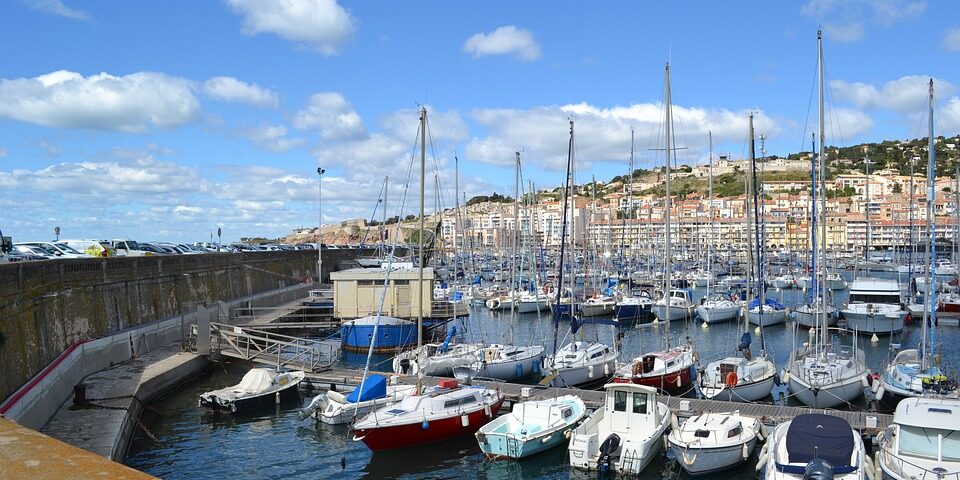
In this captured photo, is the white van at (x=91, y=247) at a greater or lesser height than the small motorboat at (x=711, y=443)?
greater

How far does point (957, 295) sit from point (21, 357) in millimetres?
57953

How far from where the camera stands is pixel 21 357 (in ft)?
63.4

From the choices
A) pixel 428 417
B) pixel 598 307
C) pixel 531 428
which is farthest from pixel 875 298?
pixel 428 417

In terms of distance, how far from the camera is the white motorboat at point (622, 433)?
18.3 m

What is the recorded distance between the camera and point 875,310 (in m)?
43.5

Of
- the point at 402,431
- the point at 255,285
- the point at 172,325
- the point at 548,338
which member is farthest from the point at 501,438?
the point at 255,285

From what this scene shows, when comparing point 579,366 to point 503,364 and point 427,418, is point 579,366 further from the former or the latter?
point 427,418

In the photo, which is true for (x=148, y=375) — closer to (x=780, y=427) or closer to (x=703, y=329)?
(x=780, y=427)

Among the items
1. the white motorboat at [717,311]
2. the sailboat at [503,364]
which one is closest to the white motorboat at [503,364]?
the sailboat at [503,364]

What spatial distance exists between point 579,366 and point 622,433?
28.3 feet

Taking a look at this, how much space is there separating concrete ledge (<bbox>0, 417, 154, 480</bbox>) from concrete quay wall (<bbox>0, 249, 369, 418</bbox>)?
450 inches

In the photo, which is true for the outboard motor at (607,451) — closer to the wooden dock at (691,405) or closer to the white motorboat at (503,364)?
the wooden dock at (691,405)

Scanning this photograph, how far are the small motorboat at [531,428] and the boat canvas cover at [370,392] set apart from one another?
13.7ft

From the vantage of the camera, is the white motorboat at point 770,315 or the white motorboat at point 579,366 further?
the white motorboat at point 770,315
